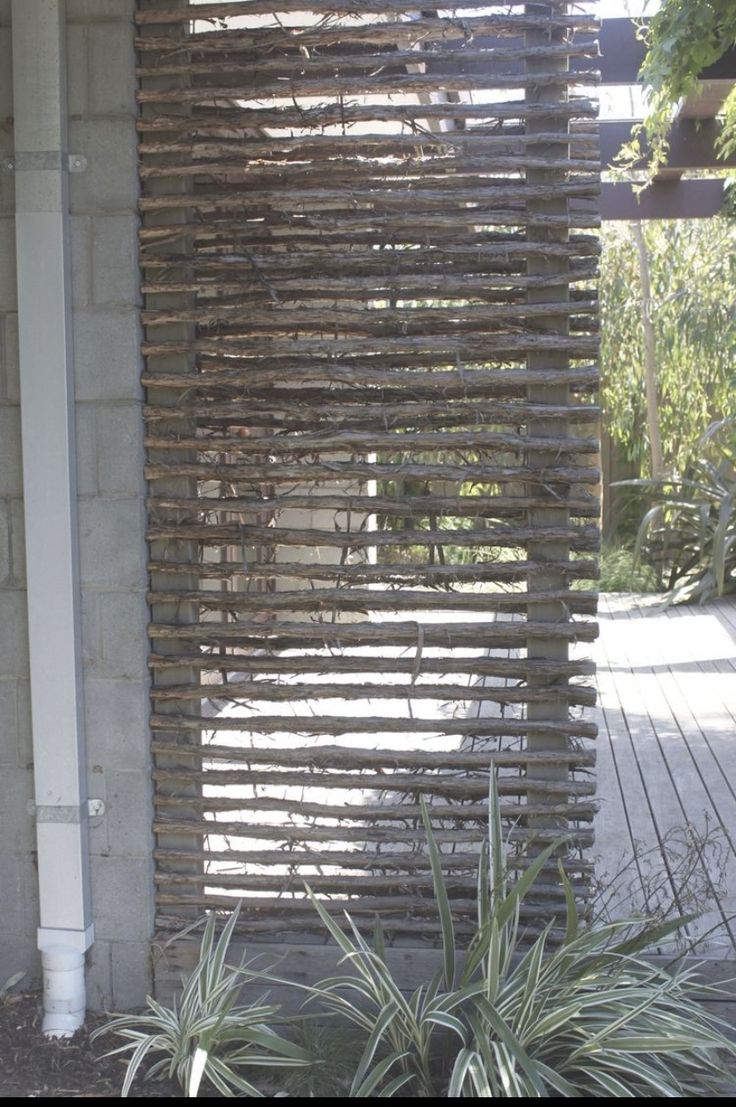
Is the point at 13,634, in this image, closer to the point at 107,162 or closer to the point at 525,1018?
the point at 107,162

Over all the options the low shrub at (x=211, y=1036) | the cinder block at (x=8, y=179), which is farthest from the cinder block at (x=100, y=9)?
the low shrub at (x=211, y=1036)

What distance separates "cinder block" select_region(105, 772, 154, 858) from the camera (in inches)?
125

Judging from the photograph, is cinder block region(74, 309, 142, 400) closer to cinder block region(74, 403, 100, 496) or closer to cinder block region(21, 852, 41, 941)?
cinder block region(74, 403, 100, 496)

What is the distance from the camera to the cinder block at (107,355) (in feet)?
10.2

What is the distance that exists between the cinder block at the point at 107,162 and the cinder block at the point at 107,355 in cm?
28

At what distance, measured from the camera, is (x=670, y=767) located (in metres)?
4.93

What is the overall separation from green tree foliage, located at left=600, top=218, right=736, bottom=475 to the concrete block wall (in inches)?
347

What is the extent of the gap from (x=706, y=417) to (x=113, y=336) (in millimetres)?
9567

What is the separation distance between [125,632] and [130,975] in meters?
0.90

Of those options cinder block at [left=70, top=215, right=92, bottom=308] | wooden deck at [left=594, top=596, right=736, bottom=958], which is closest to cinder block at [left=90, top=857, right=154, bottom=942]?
wooden deck at [left=594, top=596, right=736, bottom=958]

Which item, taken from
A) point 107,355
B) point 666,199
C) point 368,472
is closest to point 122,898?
point 368,472

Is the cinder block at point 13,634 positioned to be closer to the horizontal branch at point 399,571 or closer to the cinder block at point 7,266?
the horizontal branch at point 399,571

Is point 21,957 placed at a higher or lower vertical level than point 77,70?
lower

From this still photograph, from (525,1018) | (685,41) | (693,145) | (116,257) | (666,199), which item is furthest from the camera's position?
(666,199)
